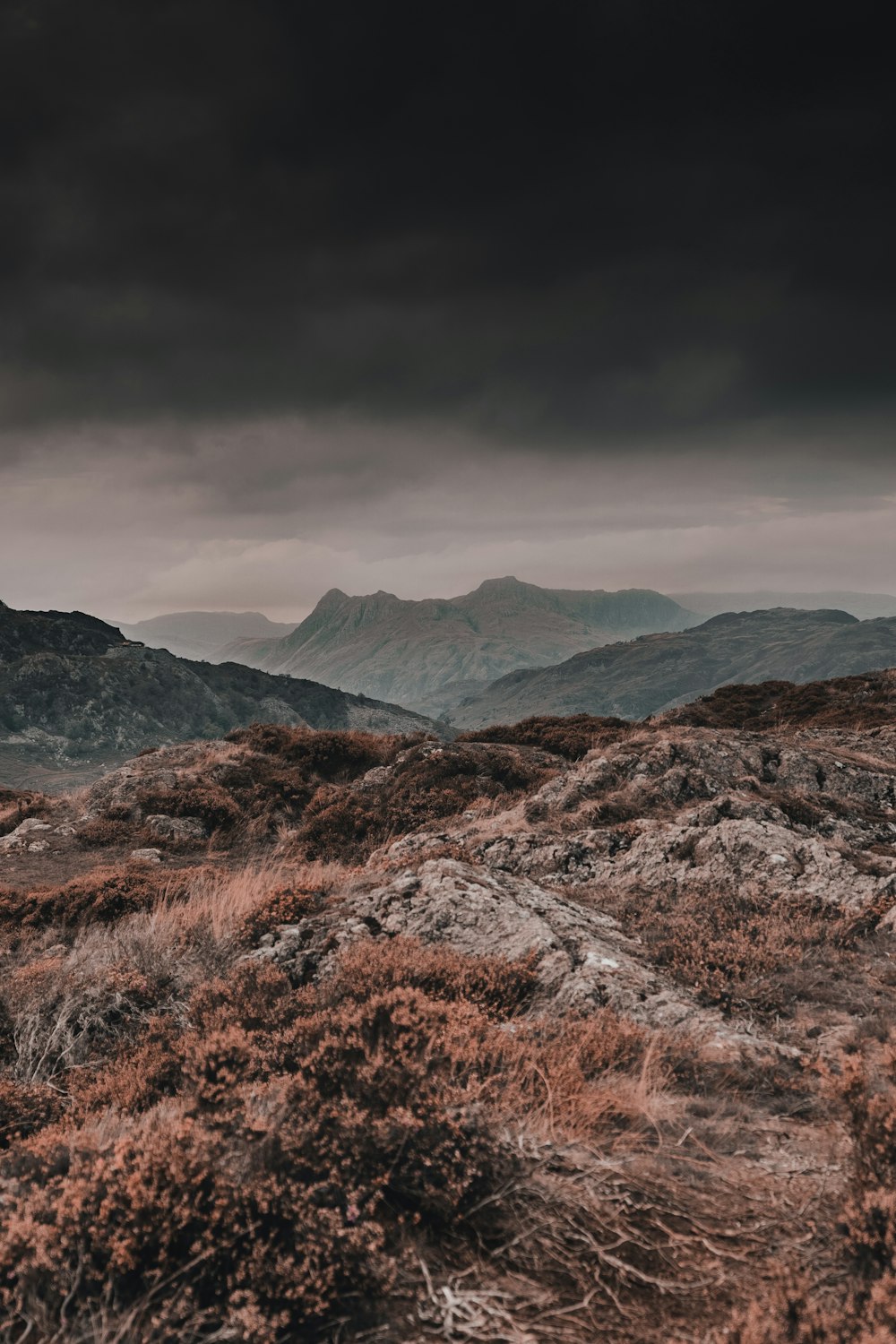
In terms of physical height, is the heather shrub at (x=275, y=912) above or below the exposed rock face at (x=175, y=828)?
above

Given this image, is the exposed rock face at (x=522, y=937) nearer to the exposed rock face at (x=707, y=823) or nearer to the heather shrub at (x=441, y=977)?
the heather shrub at (x=441, y=977)

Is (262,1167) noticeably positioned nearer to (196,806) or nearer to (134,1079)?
(134,1079)

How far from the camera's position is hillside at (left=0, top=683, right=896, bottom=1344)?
2980mm

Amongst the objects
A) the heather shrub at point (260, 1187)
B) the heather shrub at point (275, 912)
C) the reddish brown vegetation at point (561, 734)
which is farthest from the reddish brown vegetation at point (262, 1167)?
the reddish brown vegetation at point (561, 734)

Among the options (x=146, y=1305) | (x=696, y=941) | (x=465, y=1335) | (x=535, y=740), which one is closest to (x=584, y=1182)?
(x=465, y=1335)

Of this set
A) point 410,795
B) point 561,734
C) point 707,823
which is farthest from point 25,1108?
point 561,734

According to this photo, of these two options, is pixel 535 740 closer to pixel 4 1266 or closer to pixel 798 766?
pixel 798 766

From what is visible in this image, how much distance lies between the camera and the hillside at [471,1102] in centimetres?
298

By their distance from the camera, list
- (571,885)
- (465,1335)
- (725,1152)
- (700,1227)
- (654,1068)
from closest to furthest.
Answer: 1. (465,1335)
2. (700,1227)
3. (725,1152)
4. (654,1068)
5. (571,885)

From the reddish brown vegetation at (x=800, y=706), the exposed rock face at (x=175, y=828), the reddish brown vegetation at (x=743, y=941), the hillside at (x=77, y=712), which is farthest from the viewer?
the hillside at (x=77, y=712)

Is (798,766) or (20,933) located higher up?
(798,766)

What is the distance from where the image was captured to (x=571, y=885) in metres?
10.0

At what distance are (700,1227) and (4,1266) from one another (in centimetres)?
364

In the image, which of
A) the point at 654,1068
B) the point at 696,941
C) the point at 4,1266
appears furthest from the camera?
the point at 696,941
